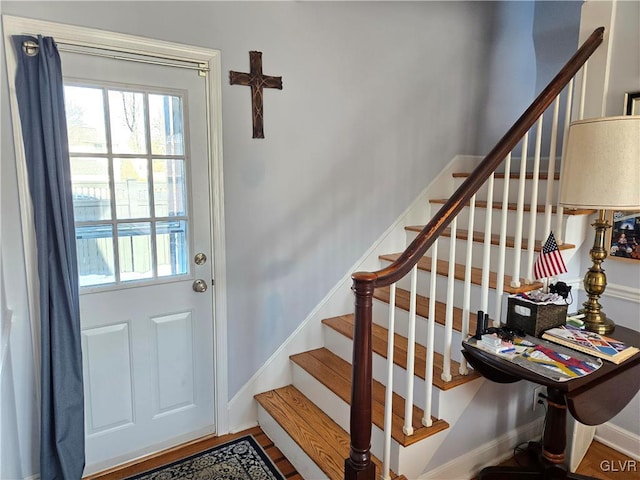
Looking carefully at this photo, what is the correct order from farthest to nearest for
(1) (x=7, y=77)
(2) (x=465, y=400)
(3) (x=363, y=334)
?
(2) (x=465, y=400), (1) (x=7, y=77), (3) (x=363, y=334)

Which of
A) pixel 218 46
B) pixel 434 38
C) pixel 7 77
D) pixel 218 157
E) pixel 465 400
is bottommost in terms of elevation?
pixel 465 400

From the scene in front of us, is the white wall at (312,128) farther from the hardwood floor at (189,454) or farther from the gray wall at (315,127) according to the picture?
the hardwood floor at (189,454)

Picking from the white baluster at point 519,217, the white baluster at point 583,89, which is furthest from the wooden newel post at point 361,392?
the white baluster at point 583,89

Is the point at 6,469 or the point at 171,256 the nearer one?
the point at 6,469

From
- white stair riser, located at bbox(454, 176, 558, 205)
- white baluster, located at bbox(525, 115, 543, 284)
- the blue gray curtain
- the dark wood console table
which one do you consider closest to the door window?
the blue gray curtain

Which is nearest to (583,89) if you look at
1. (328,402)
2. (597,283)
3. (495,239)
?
(495,239)

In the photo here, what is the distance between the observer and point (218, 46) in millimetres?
2201

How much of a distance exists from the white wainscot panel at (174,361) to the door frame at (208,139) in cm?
14

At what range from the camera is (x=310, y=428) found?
2.23 metres

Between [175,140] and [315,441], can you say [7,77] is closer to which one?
[175,140]

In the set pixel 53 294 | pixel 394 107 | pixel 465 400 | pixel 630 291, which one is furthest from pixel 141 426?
Result: pixel 630 291

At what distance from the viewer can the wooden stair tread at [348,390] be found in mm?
1871

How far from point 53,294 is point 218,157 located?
3.32 ft

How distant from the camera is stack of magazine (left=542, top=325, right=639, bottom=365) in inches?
66.9
